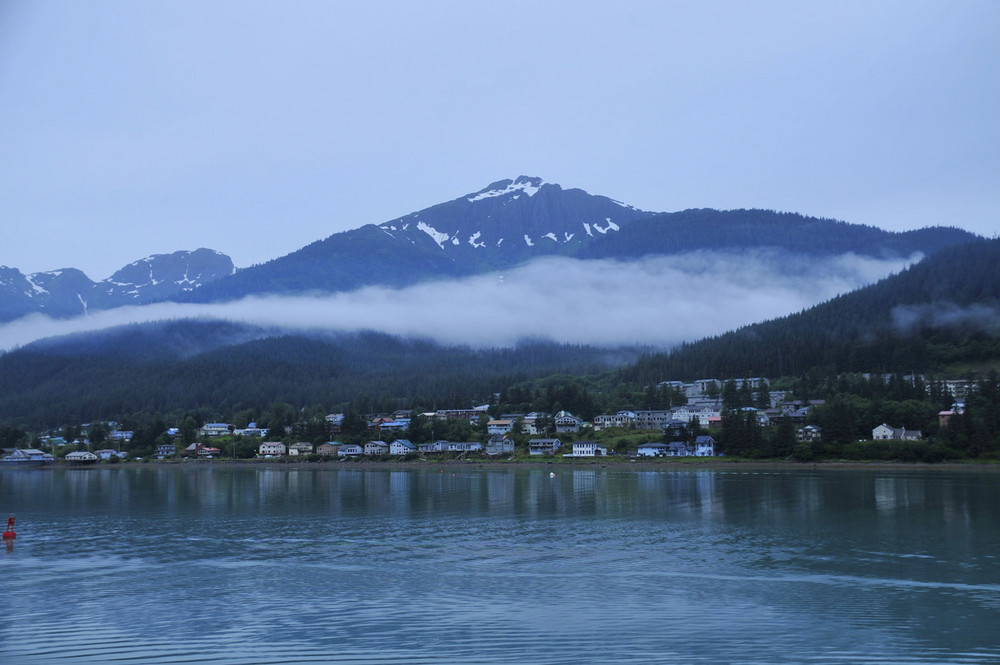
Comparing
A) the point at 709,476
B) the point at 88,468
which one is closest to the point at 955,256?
the point at 709,476

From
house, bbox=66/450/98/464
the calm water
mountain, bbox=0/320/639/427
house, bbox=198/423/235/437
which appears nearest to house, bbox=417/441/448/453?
mountain, bbox=0/320/639/427

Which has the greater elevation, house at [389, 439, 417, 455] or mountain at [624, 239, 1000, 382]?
mountain at [624, 239, 1000, 382]

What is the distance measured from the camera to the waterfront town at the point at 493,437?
80562 millimetres

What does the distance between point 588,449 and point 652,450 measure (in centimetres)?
671

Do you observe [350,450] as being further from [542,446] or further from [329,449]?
[542,446]

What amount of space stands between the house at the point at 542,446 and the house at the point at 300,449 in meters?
28.6

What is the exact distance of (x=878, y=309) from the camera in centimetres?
13088

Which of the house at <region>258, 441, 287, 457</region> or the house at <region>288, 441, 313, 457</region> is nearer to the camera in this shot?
the house at <region>288, 441, 313, 457</region>

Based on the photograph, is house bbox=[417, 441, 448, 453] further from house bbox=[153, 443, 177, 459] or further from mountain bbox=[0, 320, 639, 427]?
house bbox=[153, 443, 177, 459]

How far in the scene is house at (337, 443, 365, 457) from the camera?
94438 millimetres

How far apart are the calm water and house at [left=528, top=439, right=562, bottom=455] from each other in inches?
1686

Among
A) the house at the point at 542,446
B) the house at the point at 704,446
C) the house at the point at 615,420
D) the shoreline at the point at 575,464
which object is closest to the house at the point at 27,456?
the shoreline at the point at 575,464

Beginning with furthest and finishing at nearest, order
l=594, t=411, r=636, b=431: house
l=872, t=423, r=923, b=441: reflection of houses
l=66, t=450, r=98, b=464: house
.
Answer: l=66, t=450, r=98, b=464: house, l=594, t=411, r=636, b=431: house, l=872, t=423, r=923, b=441: reflection of houses

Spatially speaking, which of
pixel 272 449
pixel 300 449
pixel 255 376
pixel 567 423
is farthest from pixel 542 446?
pixel 255 376
